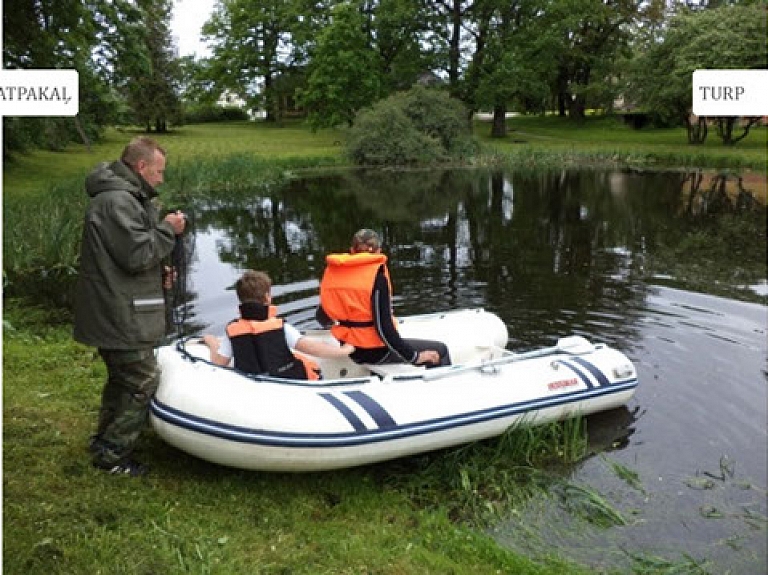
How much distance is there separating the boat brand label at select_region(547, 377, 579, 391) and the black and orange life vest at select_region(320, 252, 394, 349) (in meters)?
1.29

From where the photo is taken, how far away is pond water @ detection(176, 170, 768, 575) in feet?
15.1

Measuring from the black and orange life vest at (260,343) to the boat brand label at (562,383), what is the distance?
1926mm

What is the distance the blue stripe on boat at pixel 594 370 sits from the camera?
568 cm

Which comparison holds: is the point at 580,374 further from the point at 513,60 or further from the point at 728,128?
the point at 513,60

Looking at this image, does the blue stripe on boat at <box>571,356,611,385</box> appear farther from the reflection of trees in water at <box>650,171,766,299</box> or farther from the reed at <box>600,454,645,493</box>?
the reflection of trees in water at <box>650,171,766,299</box>

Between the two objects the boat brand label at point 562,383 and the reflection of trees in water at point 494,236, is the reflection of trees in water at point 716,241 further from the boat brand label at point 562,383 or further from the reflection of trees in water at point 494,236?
the boat brand label at point 562,383

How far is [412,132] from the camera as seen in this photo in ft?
91.5

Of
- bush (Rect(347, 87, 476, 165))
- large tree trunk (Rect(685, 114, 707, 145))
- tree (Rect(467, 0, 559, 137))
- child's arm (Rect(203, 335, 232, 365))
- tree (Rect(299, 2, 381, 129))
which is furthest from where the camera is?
tree (Rect(467, 0, 559, 137))

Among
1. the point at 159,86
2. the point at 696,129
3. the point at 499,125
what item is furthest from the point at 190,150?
the point at 696,129

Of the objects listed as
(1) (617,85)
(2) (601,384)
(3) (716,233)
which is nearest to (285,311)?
(2) (601,384)

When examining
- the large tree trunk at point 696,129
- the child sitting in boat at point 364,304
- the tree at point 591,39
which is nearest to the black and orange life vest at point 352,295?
the child sitting in boat at point 364,304

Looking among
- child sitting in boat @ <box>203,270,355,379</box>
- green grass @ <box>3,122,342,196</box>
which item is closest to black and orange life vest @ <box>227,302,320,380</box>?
child sitting in boat @ <box>203,270,355,379</box>

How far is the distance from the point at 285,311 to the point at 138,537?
211 inches

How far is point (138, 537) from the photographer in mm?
3574
